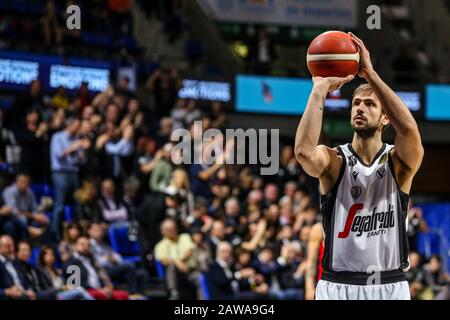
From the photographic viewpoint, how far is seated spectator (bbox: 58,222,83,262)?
37.4 ft

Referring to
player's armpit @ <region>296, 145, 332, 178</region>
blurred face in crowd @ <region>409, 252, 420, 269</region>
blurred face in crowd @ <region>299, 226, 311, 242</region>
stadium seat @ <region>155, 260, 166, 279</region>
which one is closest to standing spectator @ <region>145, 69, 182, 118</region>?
blurred face in crowd @ <region>299, 226, 311, 242</region>

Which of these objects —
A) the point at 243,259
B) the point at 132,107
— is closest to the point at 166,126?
the point at 132,107

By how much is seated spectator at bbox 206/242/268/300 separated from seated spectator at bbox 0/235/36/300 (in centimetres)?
237

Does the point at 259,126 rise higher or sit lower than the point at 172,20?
lower

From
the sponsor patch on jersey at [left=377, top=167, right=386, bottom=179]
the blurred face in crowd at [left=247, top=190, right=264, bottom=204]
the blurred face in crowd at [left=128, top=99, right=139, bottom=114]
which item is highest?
the blurred face in crowd at [left=128, top=99, right=139, bottom=114]

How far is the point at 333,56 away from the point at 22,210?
7.63 m

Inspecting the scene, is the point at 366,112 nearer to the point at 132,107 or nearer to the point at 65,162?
the point at 65,162

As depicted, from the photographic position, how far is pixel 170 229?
1221 cm

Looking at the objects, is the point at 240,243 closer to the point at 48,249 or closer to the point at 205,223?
the point at 205,223

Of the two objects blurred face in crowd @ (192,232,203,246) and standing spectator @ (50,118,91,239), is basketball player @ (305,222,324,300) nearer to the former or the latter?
blurred face in crowd @ (192,232,203,246)

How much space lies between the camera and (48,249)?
1101cm

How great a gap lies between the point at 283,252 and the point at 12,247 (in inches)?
160

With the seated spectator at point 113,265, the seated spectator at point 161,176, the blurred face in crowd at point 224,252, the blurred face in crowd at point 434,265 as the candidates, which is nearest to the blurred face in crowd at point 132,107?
the seated spectator at point 161,176

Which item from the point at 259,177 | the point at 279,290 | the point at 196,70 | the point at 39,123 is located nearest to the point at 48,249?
the point at 39,123
